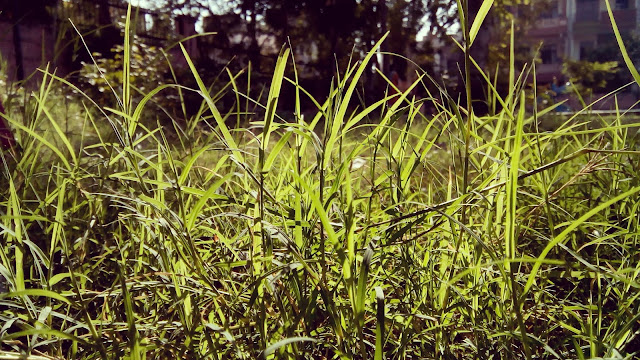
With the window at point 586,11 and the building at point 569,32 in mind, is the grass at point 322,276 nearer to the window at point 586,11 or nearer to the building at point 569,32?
the building at point 569,32

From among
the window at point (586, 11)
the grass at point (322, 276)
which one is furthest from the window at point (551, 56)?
the grass at point (322, 276)

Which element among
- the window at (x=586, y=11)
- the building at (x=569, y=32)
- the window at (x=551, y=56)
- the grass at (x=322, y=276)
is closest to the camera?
the grass at (x=322, y=276)

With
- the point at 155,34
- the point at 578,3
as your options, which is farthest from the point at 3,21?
the point at 578,3

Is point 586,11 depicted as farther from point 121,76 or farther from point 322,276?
point 322,276

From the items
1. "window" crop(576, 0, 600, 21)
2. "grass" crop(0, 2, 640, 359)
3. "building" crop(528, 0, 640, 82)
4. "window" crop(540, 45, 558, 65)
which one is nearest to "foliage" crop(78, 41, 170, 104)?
"grass" crop(0, 2, 640, 359)

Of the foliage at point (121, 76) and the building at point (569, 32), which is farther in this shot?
the building at point (569, 32)

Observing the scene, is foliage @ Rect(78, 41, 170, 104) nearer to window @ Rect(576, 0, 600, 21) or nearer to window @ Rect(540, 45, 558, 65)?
window @ Rect(576, 0, 600, 21)

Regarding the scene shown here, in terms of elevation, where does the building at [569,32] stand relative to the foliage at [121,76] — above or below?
above

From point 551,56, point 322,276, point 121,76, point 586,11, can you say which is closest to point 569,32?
point 586,11

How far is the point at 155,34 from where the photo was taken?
984 centimetres

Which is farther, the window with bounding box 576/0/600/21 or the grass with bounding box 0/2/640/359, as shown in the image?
the window with bounding box 576/0/600/21

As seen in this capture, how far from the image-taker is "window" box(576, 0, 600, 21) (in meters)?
27.5

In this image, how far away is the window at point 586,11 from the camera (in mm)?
27484

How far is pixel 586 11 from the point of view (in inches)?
1172
